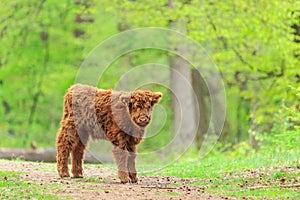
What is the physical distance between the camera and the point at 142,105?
33.7 ft

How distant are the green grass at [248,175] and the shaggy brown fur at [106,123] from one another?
1.23 m

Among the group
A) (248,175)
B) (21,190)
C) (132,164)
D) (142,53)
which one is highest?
(142,53)

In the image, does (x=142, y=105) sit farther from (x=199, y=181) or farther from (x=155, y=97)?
(x=199, y=181)

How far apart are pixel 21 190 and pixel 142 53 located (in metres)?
17.1

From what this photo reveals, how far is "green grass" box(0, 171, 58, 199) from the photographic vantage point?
8970mm

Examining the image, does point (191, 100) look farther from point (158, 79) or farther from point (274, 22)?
point (274, 22)

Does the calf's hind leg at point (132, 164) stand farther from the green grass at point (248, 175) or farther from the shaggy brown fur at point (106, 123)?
the green grass at point (248, 175)

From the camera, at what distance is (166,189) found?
400 inches

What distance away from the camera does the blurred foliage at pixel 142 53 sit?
68.7 feet

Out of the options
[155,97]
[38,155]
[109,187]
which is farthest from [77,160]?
[38,155]

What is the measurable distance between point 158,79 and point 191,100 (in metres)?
1.36

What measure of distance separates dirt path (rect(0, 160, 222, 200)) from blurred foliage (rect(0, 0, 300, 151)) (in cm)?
246

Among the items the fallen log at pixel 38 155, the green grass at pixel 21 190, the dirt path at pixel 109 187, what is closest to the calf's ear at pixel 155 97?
the dirt path at pixel 109 187

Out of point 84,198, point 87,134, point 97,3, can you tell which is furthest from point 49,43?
point 84,198
